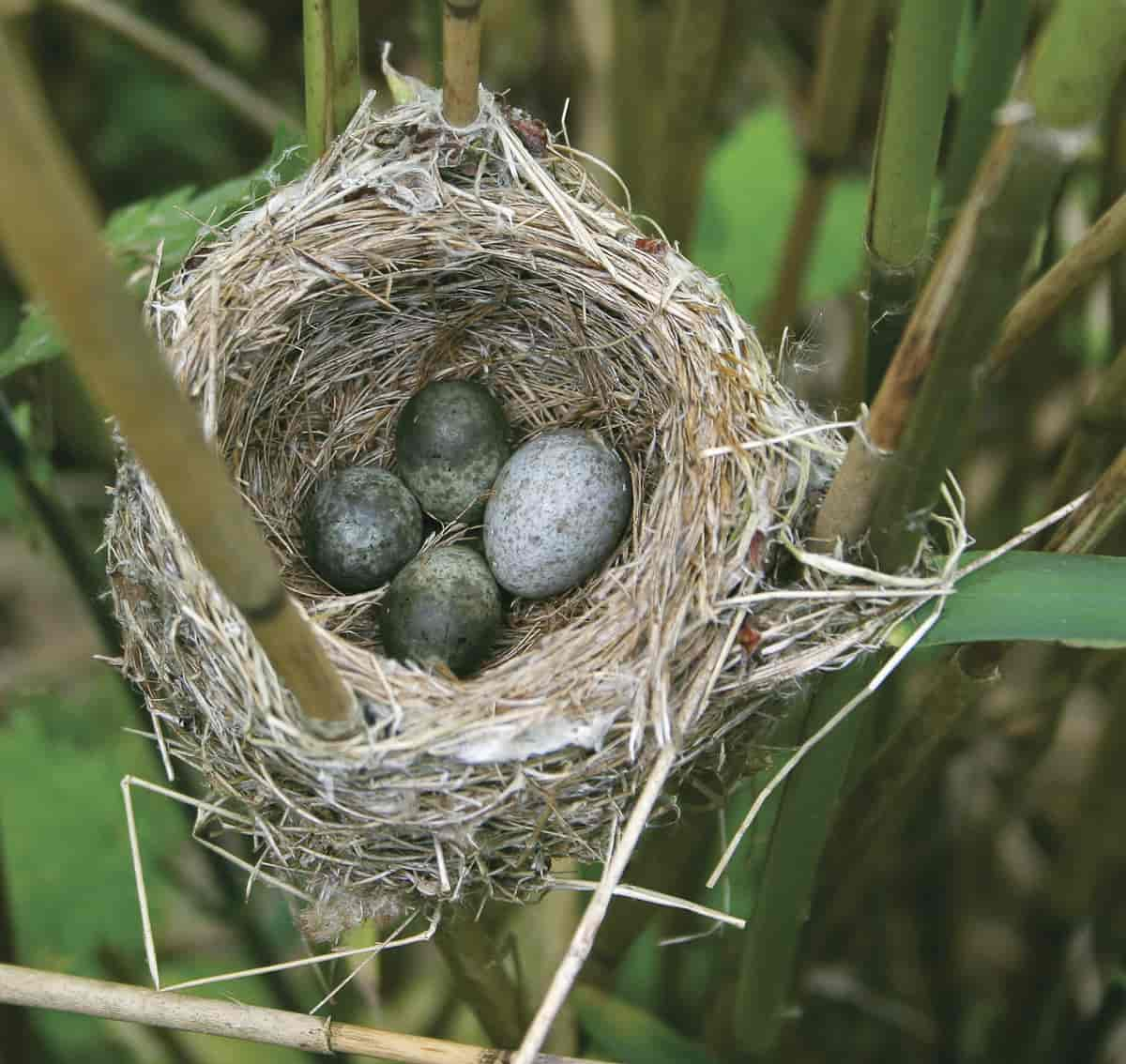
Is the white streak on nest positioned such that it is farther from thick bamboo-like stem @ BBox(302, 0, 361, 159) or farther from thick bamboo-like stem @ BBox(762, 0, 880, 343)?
thick bamboo-like stem @ BBox(762, 0, 880, 343)

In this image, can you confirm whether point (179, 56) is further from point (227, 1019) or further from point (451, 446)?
point (227, 1019)

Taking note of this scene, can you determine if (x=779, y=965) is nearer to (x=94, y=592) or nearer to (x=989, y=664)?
(x=989, y=664)

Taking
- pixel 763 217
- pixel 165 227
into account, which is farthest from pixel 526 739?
pixel 763 217

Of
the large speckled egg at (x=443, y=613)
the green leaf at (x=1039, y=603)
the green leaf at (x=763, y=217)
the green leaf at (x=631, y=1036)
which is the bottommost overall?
the green leaf at (x=631, y=1036)

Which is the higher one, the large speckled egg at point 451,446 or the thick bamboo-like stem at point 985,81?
the thick bamboo-like stem at point 985,81

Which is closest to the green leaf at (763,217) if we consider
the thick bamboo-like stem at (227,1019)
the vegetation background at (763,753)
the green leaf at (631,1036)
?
the vegetation background at (763,753)

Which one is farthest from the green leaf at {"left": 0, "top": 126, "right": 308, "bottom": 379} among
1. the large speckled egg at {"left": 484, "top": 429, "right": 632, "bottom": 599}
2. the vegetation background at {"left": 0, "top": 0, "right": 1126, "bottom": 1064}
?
the large speckled egg at {"left": 484, "top": 429, "right": 632, "bottom": 599}

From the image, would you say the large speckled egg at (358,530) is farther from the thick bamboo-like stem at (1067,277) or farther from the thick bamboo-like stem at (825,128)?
the thick bamboo-like stem at (1067,277)
